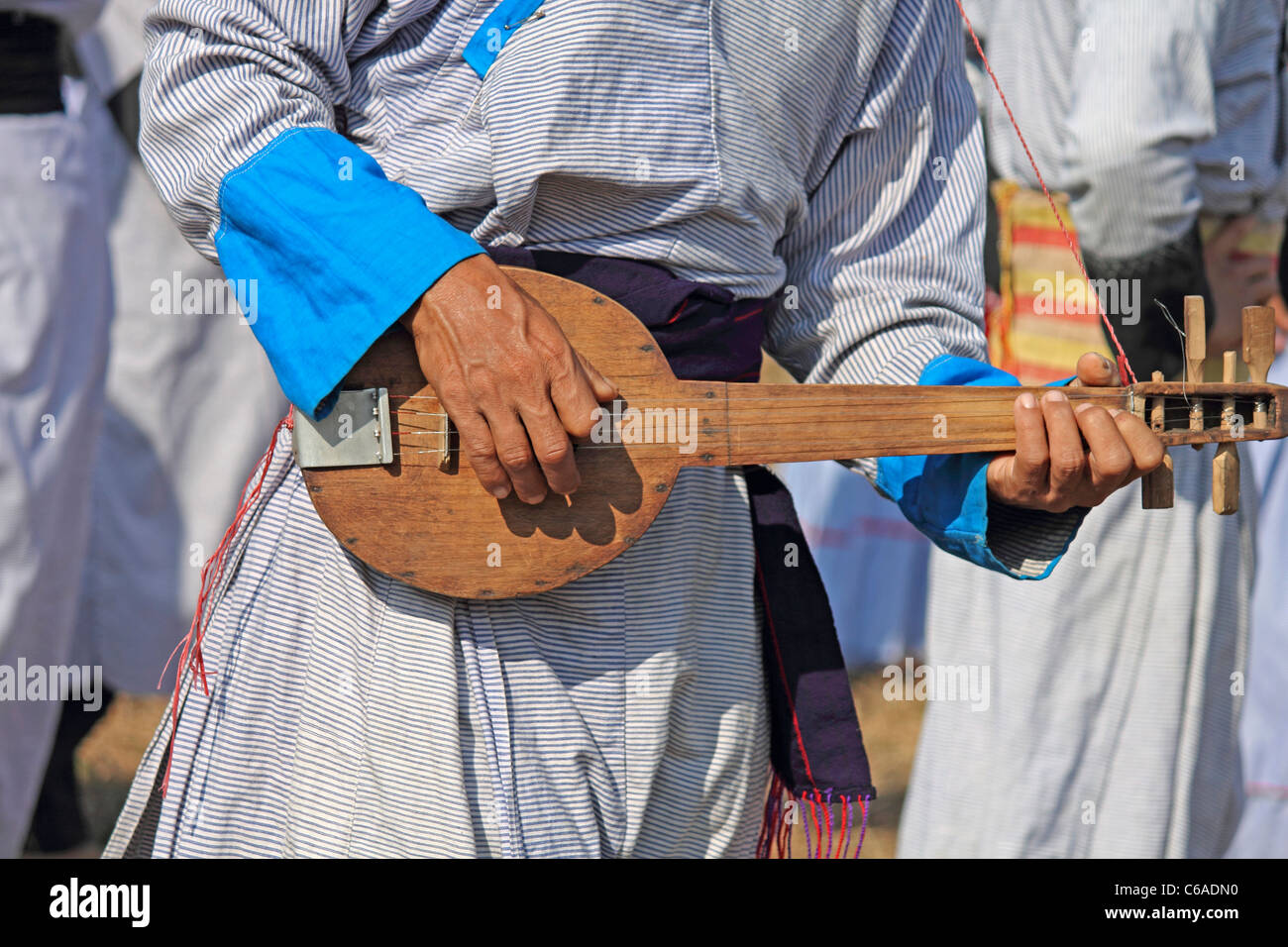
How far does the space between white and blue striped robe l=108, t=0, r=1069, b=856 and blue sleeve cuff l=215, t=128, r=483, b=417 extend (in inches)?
1.2

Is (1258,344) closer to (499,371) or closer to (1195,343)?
(1195,343)

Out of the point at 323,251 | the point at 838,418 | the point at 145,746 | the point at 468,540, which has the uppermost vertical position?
the point at 323,251

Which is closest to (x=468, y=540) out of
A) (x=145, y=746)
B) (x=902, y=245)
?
(x=902, y=245)

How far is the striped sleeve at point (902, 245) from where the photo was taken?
4.68 feet

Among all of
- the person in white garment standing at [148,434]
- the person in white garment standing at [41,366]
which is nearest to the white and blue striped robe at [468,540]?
the person in white garment standing at [41,366]

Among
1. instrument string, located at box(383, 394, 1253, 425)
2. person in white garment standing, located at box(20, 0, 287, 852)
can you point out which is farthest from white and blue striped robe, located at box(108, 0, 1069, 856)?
person in white garment standing, located at box(20, 0, 287, 852)

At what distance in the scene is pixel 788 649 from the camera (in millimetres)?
1402

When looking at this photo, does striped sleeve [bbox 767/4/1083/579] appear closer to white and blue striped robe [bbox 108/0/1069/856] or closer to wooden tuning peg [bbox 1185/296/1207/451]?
white and blue striped robe [bbox 108/0/1069/856]

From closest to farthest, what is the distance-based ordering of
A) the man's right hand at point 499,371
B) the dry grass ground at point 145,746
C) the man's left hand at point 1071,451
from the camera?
the man's right hand at point 499,371, the man's left hand at point 1071,451, the dry grass ground at point 145,746

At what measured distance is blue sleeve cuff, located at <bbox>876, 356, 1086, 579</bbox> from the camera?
52.2 inches

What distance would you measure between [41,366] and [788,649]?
2.00 meters

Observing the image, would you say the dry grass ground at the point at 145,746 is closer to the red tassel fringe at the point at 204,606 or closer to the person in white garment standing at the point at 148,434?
the person in white garment standing at the point at 148,434
